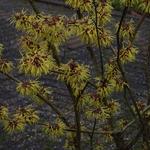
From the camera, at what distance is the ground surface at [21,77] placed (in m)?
5.26

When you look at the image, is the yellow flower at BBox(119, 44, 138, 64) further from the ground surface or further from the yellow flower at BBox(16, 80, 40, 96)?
the ground surface

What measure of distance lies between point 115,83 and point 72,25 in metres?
0.65

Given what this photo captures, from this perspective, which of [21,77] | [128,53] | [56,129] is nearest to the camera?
[128,53]

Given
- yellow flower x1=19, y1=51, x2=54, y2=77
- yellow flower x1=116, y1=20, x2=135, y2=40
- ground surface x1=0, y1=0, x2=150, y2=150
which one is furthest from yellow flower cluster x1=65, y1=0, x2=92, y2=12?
ground surface x1=0, y1=0, x2=150, y2=150

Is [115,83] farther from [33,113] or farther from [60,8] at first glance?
[60,8]

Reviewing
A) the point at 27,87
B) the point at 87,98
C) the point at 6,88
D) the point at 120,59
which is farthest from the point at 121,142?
the point at 6,88

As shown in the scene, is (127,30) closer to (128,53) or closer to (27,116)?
(128,53)

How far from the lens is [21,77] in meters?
6.80

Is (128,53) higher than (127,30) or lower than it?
lower

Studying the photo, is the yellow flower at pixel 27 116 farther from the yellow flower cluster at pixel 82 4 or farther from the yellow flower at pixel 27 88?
the yellow flower cluster at pixel 82 4

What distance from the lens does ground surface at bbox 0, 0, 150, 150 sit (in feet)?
17.3

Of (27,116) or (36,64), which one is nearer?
(36,64)

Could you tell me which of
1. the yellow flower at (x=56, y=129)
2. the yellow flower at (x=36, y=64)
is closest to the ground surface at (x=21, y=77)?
the yellow flower at (x=56, y=129)

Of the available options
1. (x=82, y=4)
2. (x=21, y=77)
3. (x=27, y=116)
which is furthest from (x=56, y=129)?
(x=21, y=77)
